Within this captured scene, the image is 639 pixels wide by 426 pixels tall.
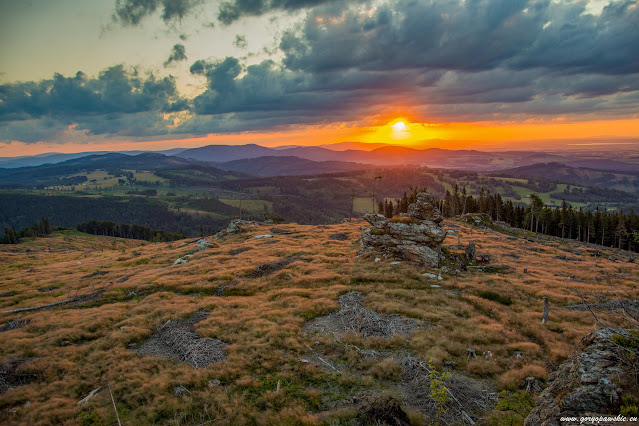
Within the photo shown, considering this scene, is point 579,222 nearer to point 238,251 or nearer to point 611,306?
point 611,306

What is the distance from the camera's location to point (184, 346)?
18.3 meters

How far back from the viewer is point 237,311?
2367cm

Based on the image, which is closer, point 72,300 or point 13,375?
point 13,375

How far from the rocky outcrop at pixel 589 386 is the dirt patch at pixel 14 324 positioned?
1374 inches

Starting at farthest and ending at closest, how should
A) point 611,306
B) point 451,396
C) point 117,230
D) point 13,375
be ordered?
point 117,230, point 611,306, point 13,375, point 451,396

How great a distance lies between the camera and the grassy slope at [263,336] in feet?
43.8

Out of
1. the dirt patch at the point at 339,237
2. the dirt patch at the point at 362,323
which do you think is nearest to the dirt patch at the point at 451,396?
the dirt patch at the point at 362,323

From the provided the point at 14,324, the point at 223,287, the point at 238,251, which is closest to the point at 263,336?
the point at 223,287

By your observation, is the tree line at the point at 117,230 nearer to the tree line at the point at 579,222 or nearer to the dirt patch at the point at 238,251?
the dirt patch at the point at 238,251

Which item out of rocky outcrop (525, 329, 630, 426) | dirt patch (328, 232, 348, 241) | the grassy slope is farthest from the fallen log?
rocky outcrop (525, 329, 630, 426)

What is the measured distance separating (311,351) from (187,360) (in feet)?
24.4

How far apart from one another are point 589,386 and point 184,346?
1961 centimetres

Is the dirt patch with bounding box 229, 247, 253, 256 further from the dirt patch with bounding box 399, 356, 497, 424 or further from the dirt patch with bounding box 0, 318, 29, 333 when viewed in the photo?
the dirt patch with bounding box 399, 356, 497, 424

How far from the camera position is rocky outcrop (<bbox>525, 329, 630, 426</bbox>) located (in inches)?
287
